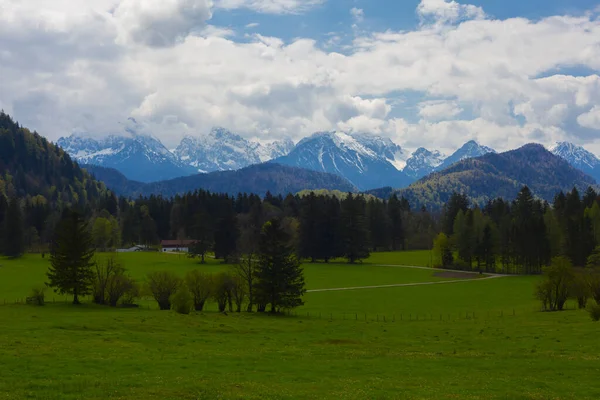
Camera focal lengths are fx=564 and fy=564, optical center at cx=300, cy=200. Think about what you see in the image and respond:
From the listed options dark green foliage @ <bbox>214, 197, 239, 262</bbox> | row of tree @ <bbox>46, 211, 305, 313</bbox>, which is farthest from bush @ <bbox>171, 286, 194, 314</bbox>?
dark green foliage @ <bbox>214, 197, 239, 262</bbox>

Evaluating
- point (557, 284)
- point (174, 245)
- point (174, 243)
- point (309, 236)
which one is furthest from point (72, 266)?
point (174, 243)

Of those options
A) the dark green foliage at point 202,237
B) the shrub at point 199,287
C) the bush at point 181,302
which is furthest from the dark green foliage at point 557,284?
the dark green foliage at point 202,237

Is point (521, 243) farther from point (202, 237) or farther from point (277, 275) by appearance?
point (277, 275)

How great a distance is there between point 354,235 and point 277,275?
86510 millimetres

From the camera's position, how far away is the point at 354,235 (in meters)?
156

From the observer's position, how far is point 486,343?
44.8m

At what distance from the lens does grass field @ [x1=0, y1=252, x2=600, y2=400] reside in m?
25.1

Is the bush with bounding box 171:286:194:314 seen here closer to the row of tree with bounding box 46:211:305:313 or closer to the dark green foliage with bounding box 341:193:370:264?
the row of tree with bounding box 46:211:305:313

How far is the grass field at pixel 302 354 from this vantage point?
82.4ft

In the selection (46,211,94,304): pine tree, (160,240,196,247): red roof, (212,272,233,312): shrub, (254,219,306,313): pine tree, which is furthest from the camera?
(160,240,196,247): red roof

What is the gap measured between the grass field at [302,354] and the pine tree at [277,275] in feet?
14.0

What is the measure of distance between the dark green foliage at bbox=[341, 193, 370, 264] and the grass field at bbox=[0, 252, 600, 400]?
3026 inches

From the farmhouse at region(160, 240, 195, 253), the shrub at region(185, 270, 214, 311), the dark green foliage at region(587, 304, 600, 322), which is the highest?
the farmhouse at region(160, 240, 195, 253)

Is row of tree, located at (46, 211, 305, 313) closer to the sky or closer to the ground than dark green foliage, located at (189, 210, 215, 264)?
closer to the ground
